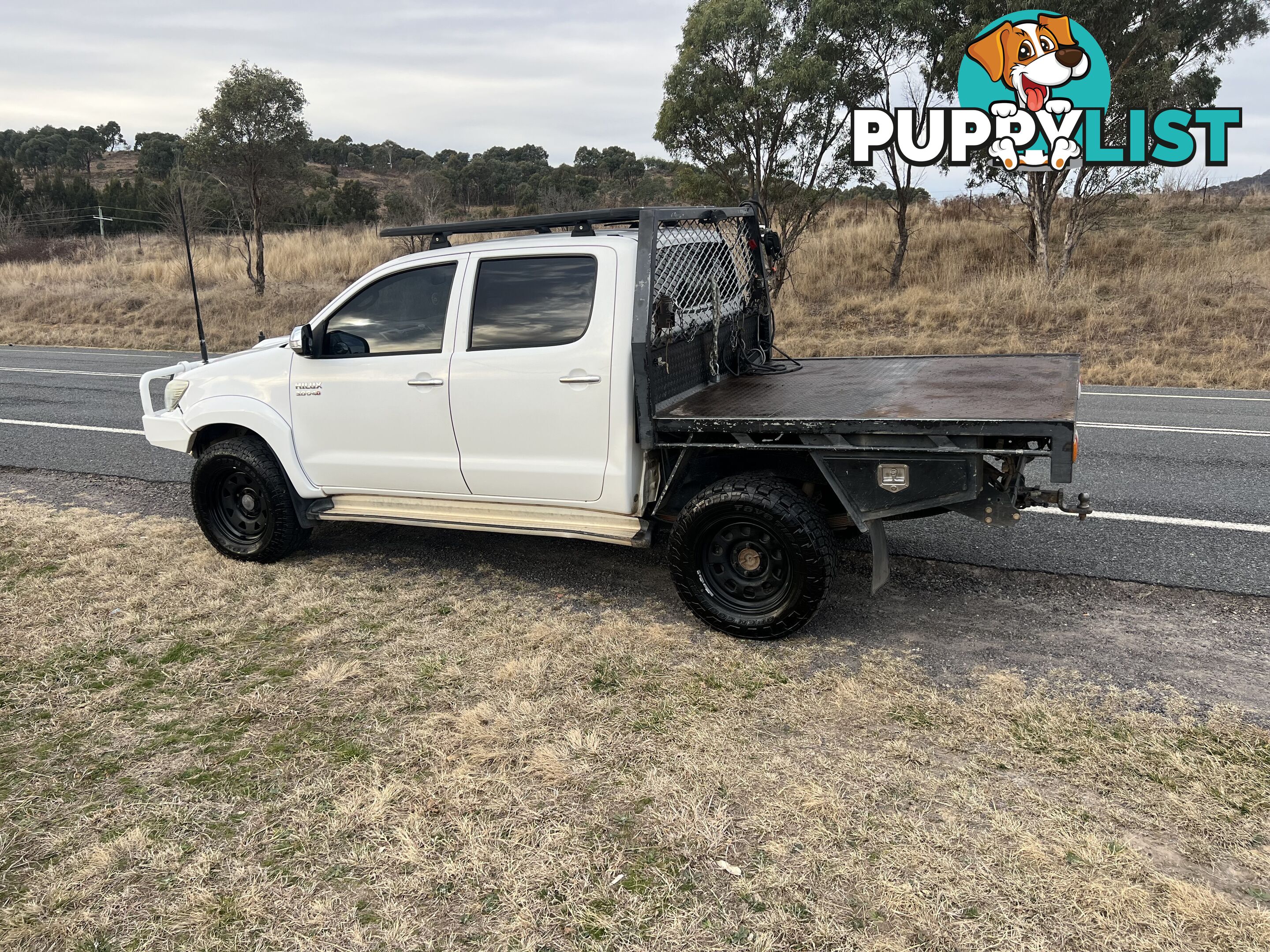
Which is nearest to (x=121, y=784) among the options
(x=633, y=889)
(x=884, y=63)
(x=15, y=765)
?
(x=15, y=765)

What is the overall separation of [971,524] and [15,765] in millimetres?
5264

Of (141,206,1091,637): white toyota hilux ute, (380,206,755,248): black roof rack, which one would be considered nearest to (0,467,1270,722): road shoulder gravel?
(141,206,1091,637): white toyota hilux ute

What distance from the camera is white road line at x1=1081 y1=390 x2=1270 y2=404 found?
1064 centimetres

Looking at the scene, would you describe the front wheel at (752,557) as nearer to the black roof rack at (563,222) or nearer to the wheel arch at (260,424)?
the black roof rack at (563,222)

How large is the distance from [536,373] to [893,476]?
1.82 meters

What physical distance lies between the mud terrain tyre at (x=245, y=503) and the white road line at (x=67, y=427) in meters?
4.52

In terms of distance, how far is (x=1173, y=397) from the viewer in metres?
11.0

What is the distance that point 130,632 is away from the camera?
181 inches

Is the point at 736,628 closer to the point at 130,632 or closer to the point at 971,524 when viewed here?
the point at 971,524

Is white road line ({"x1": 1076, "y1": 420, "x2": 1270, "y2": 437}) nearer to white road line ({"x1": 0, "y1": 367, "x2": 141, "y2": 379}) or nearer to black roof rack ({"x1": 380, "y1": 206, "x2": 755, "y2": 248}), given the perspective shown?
black roof rack ({"x1": 380, "y1": 206, "x2": 755, "y2": 248})

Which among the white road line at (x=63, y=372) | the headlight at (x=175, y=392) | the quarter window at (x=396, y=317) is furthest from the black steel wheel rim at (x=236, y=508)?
the white road line at (x=63, y=372)

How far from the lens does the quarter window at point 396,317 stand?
4883 mm

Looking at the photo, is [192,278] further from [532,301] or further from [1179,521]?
[1179,521]

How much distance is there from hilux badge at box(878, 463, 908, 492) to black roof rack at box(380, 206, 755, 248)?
5.39ft
